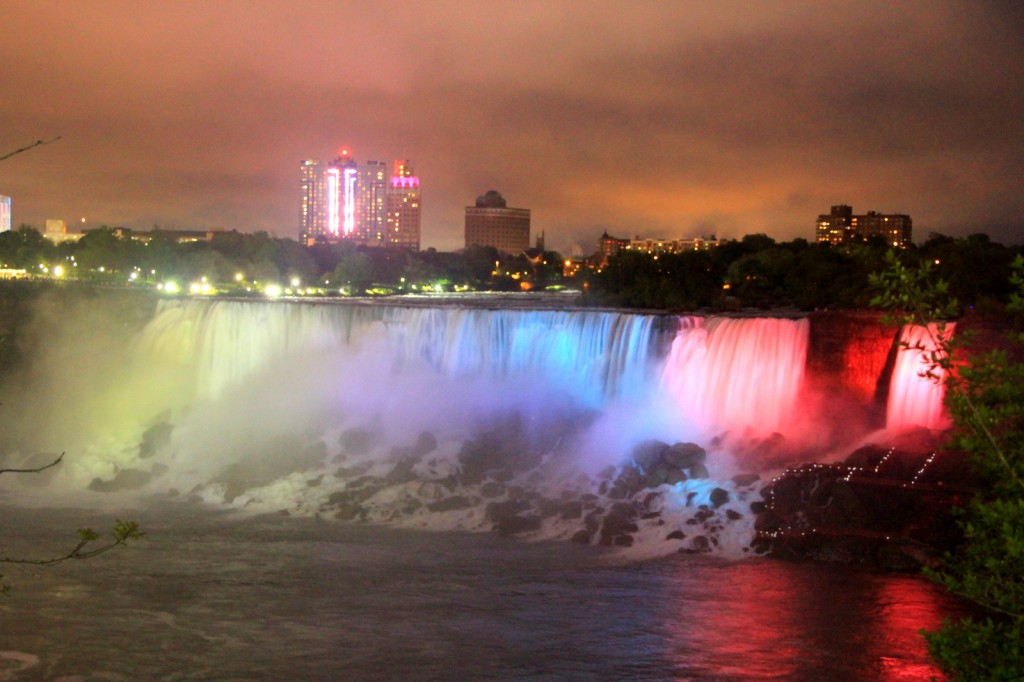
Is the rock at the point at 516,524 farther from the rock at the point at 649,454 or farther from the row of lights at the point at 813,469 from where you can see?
the row of lights at the point at 813,469

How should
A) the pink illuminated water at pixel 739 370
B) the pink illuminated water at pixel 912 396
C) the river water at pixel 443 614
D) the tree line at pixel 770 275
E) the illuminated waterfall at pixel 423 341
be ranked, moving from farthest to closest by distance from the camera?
the tree line at pixel 770 275 < the illuminated waterfall at pixel 423 341 < the pink illuminated water at pixel 739 370 < the pink illuminated water at pixel 912 396 < the river water at pixel 443 614

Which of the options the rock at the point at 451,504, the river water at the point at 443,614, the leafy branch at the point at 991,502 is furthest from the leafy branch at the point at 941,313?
the rock at the point at 451,504

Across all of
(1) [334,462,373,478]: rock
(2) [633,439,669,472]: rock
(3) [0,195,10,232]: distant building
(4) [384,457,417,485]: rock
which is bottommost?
(1) [334,462,373,478]: rock

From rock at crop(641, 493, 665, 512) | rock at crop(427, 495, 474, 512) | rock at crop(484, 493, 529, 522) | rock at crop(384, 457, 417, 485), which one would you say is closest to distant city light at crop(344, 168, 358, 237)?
rock at crop(384, 457, 417, 485)

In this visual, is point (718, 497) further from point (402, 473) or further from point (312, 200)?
point (312, 200)

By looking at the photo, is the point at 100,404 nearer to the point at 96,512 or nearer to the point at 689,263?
the point at 96,512

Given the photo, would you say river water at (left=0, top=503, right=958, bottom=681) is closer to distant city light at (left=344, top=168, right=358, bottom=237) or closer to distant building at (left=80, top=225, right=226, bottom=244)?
distant building at (left=80, top=225, right=226, bottom=244)
